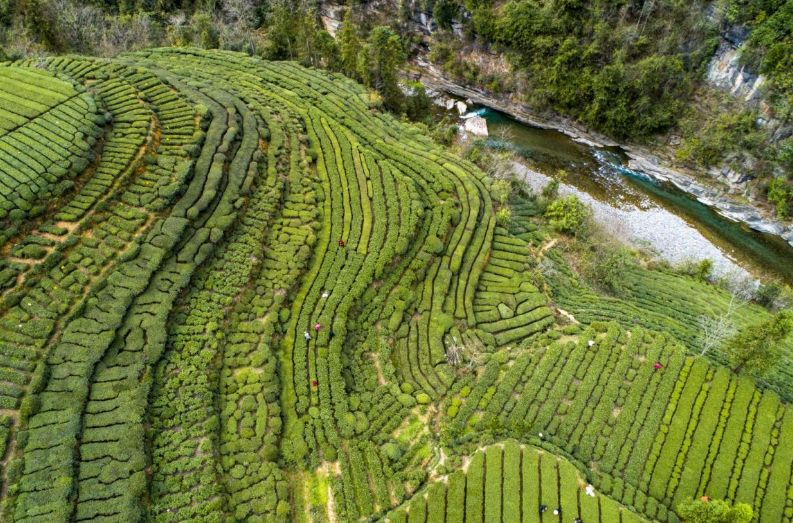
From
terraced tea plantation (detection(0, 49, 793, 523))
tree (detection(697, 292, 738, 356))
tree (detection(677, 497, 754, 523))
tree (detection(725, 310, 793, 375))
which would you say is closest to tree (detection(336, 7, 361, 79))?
terraced tea plantation (detection(0, 49, 793, 523))

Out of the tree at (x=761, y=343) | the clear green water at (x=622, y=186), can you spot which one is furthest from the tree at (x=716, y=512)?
the clear green water at (x=622, y=186)

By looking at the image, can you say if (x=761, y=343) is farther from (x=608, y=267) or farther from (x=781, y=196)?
(x=781, y=196)

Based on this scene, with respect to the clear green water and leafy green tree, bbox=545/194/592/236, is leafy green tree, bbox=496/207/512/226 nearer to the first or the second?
leafy green tree, bbox=545/194/592/236

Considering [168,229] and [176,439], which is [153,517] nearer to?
[176,439]

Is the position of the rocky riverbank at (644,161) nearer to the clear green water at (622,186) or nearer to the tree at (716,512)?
the clear green water at (622,186)

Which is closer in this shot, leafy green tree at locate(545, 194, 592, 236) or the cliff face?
leafy green tree at locate(545, 194, 592, 236)
